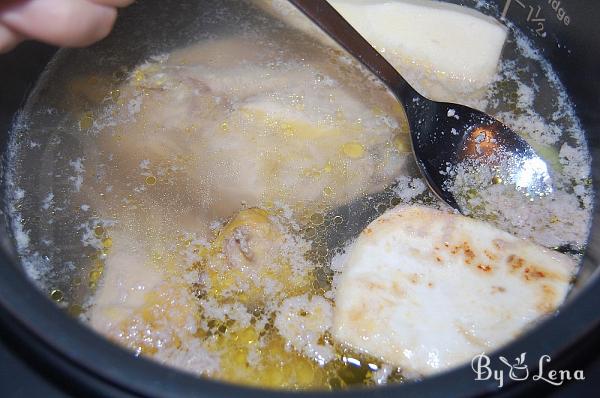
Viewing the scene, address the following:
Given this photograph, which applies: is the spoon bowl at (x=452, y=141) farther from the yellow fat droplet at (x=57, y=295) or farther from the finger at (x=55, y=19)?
the yellow fat droplet at (x=57, y=295)

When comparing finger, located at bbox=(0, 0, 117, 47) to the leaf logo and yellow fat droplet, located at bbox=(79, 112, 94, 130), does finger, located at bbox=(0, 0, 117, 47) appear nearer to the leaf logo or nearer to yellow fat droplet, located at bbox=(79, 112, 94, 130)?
yellow fat droplet, located at bbox=(79, 112, 94, 130)

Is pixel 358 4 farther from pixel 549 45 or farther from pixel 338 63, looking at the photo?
pixel 549 45

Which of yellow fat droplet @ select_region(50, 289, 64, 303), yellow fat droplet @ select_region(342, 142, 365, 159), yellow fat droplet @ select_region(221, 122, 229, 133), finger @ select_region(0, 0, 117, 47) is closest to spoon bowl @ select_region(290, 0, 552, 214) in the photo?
yellow fat droplet @ select_region(342, 142, 365, 159)

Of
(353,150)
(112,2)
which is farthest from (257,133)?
(112,2)

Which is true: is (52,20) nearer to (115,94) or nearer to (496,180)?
(115,94)

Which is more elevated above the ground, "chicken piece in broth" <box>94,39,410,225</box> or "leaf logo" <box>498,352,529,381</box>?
"leaf logo" <box>498,352,529,381</box>

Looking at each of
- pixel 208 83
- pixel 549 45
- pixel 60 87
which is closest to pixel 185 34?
pixel 208 83
